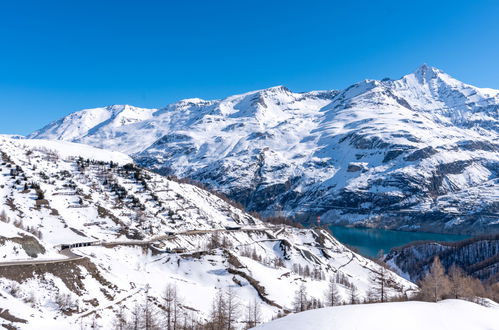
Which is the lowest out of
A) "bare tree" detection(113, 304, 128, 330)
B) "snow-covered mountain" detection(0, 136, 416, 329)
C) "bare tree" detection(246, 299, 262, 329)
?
"bare tree" detection(246, 299, 262, 329)

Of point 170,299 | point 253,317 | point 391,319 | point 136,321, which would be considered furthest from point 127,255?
point 391,319

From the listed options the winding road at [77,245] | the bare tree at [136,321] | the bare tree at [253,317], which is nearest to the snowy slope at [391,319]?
the bare tree at [136,321]

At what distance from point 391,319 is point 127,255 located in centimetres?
9763

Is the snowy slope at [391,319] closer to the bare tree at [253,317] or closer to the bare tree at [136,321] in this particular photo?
the bare tree at [136,321]

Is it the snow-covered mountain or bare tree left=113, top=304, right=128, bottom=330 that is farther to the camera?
the snow-covered mountain

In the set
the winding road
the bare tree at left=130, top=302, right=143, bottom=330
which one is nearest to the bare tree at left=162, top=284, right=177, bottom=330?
the bare tree at left=130, top=302, right=143, bottom=330

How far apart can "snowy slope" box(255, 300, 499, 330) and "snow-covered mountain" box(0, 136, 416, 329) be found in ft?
148

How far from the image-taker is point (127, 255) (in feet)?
380

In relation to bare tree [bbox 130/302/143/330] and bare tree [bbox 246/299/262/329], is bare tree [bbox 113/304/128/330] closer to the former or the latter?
bare tree [bbox 130/302/143/330]

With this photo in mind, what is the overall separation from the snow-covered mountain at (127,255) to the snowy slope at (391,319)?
45170mm

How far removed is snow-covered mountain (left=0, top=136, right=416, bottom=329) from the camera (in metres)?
70.2

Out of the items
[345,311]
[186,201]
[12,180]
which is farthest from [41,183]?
[345,311]

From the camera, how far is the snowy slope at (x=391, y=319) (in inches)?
1139

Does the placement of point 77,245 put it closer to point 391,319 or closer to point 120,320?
point 120,320
